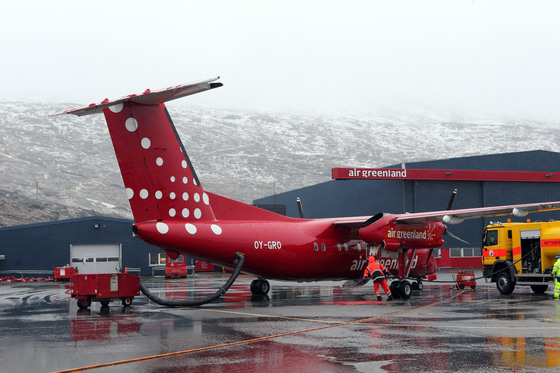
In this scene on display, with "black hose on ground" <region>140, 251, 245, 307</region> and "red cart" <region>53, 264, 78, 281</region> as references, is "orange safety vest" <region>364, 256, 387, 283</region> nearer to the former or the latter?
"black hose on ground" <region>140, 251, 245, 307</region>

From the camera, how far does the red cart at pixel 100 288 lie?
19.5 metres

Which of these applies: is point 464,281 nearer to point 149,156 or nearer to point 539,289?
point 539,289

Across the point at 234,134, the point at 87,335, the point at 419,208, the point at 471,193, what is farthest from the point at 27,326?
the point at 234,134

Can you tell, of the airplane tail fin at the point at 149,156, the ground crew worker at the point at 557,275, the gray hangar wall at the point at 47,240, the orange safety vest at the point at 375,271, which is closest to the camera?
the airplane tail fin at the point at 149,156

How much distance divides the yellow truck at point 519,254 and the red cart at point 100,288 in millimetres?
15132

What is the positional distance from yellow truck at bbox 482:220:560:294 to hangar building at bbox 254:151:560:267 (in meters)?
22.2

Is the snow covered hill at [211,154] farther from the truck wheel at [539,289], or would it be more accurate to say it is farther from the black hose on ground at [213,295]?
the truck wheel at [539,289]

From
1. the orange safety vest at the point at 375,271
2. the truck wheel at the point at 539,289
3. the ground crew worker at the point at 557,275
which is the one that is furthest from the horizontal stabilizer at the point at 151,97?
the truck wheel at the point at 539,289

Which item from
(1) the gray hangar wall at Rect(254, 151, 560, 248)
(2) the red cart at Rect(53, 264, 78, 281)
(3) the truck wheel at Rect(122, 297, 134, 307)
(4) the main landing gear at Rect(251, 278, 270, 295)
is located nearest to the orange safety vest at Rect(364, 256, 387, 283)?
(4) the main landing gear at Rect(251, 278, 270, 295)

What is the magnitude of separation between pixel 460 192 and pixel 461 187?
1.85 ft

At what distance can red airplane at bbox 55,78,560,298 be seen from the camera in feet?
58.7

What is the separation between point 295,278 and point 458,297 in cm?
659

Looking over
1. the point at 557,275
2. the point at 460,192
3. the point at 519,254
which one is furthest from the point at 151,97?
the point at 460,192

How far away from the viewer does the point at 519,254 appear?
2492cm
